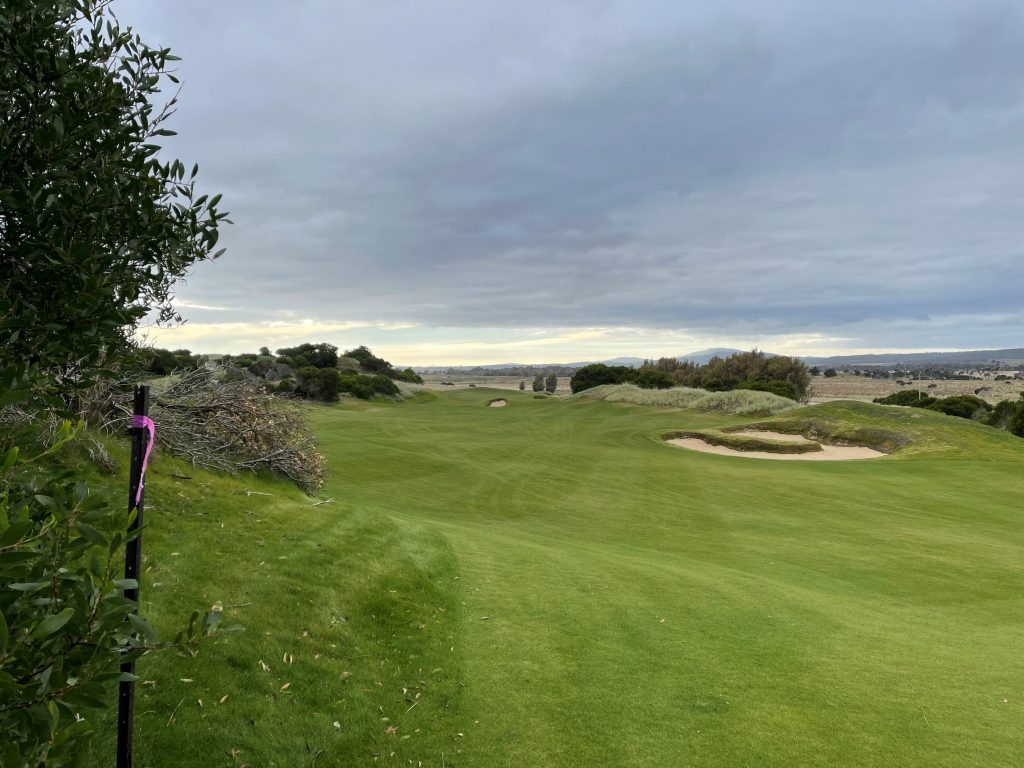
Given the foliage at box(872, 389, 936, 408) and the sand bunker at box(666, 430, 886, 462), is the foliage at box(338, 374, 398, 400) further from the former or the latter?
the foliage at box(872, 389, 936, 408)

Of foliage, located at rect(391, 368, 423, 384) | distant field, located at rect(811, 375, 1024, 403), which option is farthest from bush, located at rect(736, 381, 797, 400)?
foliage, located at rect(391, 368, 423, 384)

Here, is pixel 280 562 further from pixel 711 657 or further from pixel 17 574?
pixel 17 574

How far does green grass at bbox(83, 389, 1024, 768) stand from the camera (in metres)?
5.68

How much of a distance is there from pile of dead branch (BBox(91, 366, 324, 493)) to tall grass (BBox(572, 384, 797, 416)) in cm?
4747

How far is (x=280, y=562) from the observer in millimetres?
9156

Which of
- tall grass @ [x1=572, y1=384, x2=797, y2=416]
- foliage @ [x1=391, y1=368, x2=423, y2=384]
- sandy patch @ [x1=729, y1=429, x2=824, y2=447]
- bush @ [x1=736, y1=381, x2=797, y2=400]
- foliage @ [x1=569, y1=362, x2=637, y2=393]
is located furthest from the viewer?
foliage @ [x1=391, y1=368, x2=423, y2=384]

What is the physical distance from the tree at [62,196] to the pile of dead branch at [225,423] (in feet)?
30.6

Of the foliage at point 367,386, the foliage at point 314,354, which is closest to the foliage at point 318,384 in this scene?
the foliage at point 367,386

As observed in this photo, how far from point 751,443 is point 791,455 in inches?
103

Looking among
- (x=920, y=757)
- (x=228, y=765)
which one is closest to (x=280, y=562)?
(x=228, y=765)

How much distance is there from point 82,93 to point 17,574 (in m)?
2.61

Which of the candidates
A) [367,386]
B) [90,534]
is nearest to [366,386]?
[367,386]

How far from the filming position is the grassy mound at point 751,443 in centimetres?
3853

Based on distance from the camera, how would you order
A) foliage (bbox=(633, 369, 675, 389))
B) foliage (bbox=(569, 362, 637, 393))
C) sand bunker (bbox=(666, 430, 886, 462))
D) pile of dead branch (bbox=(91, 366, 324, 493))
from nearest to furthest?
pile of dead branch (bbox=(91, 366, 324, 493)) → sand bunker (bbox=(666, 430, 886, 462)) → foliage (bbox=(633, 369, 675, 389)) → foliage (bbox=(569, 362, 637, 393))
